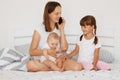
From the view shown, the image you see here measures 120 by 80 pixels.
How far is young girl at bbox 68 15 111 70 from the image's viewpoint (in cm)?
229

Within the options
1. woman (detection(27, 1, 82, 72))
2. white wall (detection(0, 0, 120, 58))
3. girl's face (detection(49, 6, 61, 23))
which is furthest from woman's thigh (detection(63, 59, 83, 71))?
white wall (detection(0, 0, 120, 58))

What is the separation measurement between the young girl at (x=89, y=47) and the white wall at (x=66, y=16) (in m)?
0.51

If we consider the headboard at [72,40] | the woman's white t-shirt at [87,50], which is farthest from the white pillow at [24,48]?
the woman's white t-shirt at [87,50]

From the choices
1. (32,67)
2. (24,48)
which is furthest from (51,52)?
(24,48)

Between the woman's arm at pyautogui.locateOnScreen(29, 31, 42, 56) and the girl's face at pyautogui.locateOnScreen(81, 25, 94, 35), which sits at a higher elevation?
the girl's face at pyautogui.locateOnScreen(81, 25, 94, 35)

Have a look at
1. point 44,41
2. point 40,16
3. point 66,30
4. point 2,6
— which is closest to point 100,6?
point 66,30

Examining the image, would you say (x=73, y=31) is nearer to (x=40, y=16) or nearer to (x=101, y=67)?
(x=40, y=16)

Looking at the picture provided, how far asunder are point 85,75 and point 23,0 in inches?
50.0

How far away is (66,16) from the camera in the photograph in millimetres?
2943

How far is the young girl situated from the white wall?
0.51 meters

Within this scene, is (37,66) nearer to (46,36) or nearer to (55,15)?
(46,36)

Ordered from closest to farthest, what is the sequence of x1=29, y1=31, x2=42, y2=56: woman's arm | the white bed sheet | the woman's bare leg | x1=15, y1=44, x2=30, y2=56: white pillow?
the white bed sheet < the woman's bare leg < x1=29, y1=31, x2=42, y2=56: woman's arm < x1=15, y1=44, x2=30, y2=56: white pillow

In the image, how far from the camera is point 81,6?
9.57 ft

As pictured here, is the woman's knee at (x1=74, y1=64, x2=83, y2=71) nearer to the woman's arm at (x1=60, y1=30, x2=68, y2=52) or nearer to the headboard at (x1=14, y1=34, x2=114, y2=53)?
the woman's arm at (x1=60, y1=30, x2=68, y2=52)
